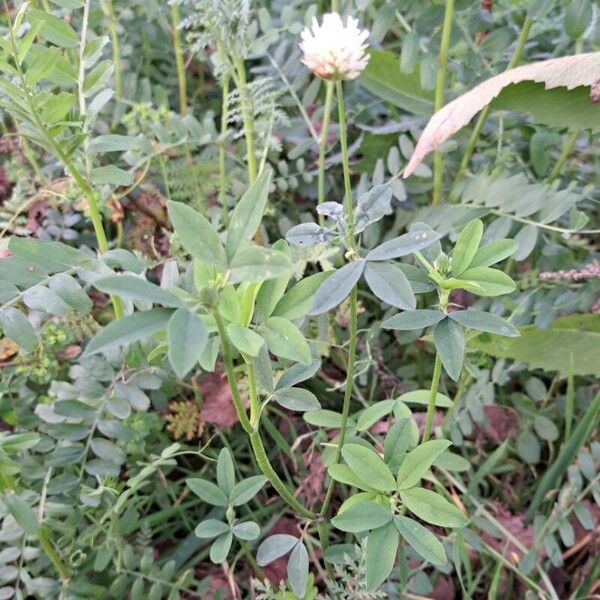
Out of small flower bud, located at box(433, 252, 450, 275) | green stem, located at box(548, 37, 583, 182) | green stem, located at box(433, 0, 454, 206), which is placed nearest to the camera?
small flower bud, located at box(433, 252, 450, 275)

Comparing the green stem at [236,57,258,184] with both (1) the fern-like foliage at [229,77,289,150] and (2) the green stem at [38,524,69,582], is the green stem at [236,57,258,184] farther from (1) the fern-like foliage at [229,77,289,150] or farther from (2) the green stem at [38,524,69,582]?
(2) the green stem at [38,524,69,582]

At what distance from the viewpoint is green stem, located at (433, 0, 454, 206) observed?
1.11 m

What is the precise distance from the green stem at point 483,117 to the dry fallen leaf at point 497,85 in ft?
0.35

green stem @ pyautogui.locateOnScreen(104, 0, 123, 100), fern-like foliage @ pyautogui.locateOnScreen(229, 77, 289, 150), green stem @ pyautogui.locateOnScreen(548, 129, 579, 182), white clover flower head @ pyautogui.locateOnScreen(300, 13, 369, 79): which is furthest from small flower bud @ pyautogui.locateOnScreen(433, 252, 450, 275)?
green stem @ pyautogui.locateOnScreen(104, 0, 123, 100)

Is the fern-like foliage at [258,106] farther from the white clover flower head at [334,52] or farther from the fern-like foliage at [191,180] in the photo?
the white clover flower head at [334,52]

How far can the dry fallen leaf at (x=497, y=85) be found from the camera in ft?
3.25

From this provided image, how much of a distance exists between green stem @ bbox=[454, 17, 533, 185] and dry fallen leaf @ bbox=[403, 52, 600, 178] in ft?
0.35

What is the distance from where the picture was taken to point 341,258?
3.96ft

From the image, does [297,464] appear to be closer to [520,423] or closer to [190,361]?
[520,423]

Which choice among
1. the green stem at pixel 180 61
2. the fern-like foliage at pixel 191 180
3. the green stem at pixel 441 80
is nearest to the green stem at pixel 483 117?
the green stem at pixel 441 80

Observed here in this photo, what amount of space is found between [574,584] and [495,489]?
0.57 ft

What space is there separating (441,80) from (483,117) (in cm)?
9

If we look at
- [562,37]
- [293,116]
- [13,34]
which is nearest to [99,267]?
[13,34]

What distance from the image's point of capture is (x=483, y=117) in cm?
120
